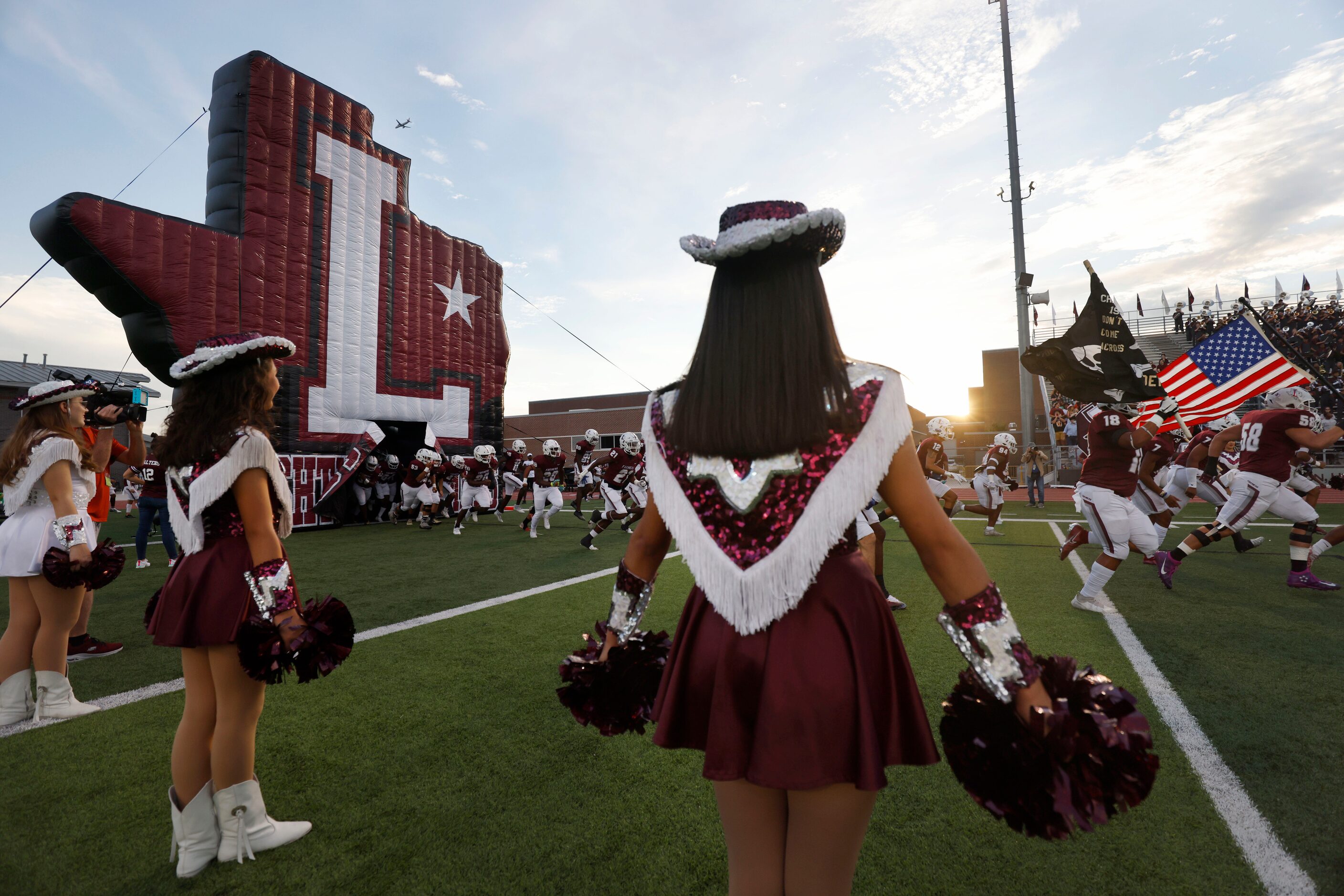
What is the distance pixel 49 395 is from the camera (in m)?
3.42

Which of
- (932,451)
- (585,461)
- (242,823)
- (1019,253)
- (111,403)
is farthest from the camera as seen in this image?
(1019,253)

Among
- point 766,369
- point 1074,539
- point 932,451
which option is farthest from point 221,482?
point 1074,539

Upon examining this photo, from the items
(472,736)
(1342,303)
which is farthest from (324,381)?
(1342,303)

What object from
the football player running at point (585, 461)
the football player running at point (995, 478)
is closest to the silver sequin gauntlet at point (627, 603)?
the football player running at point (995, 478)

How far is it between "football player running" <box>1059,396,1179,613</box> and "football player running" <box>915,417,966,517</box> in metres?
1.37

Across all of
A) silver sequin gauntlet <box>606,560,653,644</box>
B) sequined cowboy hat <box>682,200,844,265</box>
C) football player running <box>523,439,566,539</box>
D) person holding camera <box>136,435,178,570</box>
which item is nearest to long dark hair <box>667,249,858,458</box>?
sequined cowboy hat <box>682,200,844,265</box>

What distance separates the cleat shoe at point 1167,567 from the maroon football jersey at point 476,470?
41.4ft

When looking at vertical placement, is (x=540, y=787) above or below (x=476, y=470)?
below

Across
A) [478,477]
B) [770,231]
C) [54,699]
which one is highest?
[770,231]

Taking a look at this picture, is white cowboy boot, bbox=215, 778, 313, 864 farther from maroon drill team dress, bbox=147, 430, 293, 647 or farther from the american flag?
the american flag

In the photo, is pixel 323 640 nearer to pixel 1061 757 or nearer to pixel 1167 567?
pixel 1061 757

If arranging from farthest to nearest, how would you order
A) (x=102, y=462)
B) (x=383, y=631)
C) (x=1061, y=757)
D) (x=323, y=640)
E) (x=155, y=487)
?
(x=155, y=487)
(x=383, y=631)
(x=102, y=462)
(x=323, y=640)
(x=1061, y=757)

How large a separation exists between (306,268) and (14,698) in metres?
11.8

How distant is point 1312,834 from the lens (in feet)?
7.51
